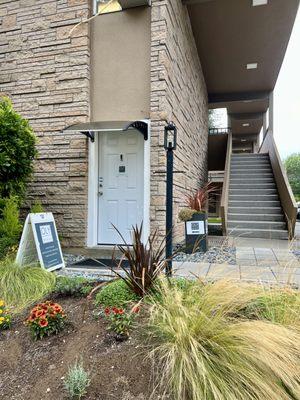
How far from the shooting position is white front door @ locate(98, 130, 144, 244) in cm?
495

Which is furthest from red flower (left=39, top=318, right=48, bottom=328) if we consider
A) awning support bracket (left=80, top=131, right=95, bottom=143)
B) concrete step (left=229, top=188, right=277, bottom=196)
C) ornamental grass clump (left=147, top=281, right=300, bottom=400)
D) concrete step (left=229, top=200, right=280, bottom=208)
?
concrete step (left=229, top=188, right=277, bottom=196)

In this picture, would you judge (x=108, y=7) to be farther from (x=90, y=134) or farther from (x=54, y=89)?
(x=90, y=134)

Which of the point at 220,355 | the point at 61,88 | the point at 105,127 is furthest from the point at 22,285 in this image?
the point at 61,88

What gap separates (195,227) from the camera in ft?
15.5

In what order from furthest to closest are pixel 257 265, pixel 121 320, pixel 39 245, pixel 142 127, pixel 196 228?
pixel 196 228
pixel 142 127
pixel 257 265
pixel 39 245
pixel 121 320

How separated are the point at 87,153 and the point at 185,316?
3.69 metres

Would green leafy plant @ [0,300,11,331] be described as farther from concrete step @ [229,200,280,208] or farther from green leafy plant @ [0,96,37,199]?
concrete step @ [229,200,280,208]

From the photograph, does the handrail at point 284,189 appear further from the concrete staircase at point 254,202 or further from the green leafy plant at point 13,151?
the green leafy plant at point 13,151

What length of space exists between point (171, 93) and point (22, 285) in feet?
12.1

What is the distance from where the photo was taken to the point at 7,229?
3846 mm

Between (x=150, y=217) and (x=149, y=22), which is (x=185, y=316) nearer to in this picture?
(x=150, y=217)

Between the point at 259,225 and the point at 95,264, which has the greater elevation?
the point at 259,225

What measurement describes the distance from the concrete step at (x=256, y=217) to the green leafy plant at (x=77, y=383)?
5665 millimetres

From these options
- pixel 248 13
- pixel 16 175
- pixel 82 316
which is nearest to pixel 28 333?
pixel 82 316
